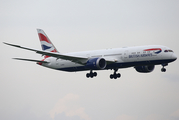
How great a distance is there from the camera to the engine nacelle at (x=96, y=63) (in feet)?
220

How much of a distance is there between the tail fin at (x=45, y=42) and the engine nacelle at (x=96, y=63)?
13914mm

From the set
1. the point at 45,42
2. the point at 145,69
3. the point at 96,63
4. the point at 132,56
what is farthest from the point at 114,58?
the point at 45,42

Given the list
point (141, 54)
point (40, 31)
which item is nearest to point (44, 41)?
point (40, 31)

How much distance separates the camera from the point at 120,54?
68.8 metres

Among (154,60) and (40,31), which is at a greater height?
(40,31)

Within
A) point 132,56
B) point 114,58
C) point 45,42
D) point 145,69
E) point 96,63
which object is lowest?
point 145,69

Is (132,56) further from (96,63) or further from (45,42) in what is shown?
(45,42)

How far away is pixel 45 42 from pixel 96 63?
57.2ft

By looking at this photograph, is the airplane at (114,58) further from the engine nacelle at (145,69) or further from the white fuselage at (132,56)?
the engine nacelle at (145,69)

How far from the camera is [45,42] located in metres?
81.0

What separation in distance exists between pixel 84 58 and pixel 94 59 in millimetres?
2155

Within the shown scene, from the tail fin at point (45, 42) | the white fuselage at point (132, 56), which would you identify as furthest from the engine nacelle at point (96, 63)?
the tail fin at point (45, 42)

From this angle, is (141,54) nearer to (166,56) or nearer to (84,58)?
(166,56)

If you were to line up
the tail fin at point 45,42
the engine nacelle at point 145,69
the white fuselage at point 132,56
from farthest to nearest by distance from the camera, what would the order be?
the tail fin at point 45,42, the engine nacelle at point 145,69, the white fuselage at point 132,56
